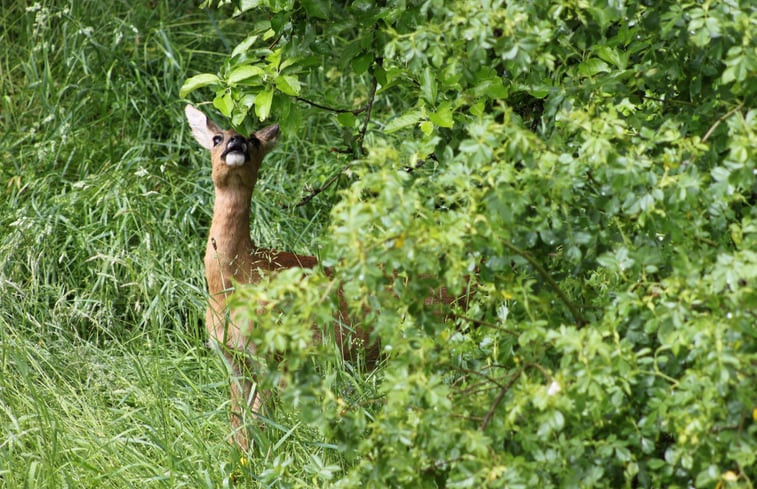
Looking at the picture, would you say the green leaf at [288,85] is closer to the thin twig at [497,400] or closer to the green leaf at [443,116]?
the green leaf at [443,116]

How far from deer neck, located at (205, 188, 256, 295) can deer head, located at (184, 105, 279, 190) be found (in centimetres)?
4

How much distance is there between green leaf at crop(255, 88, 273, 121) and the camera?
369 cm

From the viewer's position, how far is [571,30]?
324 cm

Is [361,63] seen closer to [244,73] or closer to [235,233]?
[244,73]

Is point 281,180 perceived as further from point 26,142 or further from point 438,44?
point 438,44

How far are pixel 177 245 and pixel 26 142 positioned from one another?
4.77 ft

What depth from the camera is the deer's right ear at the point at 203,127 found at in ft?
15.7

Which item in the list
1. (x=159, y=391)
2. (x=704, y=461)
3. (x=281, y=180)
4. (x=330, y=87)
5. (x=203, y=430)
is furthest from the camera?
(x=330, y=87)

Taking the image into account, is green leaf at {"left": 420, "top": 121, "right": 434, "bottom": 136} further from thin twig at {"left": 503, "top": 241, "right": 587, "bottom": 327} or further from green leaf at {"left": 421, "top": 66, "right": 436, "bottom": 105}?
thin twig at {"left": 503, "top": 241, "right": 587, "bottom": 327}

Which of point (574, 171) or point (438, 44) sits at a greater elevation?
point (438, 44)

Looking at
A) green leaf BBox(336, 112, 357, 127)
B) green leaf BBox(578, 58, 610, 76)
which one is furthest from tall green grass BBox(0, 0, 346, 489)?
green leaf BBox(578, 58, 610, 76)

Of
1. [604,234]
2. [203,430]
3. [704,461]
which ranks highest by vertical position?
[604,234]

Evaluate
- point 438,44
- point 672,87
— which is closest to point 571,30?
point 672,87

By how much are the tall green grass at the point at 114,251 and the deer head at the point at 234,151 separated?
36cm
